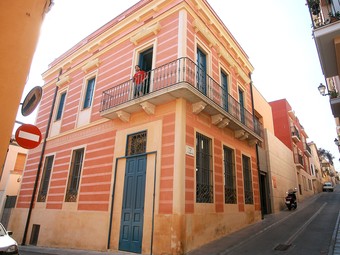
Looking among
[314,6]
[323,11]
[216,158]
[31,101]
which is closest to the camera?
[31,101]

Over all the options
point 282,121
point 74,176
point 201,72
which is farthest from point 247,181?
point 282,121

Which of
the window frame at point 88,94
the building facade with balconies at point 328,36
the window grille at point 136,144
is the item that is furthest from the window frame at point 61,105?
the building facade with balconies at point 328,36

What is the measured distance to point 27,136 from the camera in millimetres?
4188

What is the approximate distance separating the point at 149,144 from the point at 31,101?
465cm

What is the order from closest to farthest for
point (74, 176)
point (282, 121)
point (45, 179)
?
point (74, 176), point (45, 179), point (282, 121)

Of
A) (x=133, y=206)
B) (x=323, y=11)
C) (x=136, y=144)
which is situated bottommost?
(x=133, y=206)

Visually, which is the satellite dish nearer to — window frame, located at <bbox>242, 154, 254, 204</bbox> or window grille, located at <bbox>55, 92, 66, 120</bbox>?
window frame, located at <bbox>242, 154, 254, 204</bbox>

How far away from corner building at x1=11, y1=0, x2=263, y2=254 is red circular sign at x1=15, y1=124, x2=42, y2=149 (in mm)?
4044

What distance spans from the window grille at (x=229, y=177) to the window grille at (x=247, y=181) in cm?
140

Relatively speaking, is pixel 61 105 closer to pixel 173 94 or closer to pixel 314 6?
pixel 173 94

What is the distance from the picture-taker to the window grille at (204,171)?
8.15 meters

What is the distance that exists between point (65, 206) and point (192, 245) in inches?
234

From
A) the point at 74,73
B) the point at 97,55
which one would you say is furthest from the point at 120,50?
the point at 74,73

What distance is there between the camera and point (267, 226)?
34.0 feet
